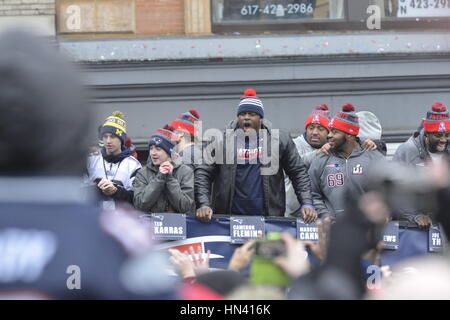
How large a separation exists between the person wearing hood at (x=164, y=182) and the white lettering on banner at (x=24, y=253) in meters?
5.60

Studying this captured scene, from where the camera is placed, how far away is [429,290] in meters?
2.20

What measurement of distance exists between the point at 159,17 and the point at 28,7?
1716mm

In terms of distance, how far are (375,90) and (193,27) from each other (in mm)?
2584

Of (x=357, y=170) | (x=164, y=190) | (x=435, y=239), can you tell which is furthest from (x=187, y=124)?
(x=435, y=239)

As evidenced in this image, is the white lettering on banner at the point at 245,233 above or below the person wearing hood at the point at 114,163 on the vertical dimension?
below

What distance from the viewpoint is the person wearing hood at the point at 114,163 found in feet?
25.7

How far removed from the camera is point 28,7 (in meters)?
11.8

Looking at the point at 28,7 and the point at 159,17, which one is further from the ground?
the point at 28,7

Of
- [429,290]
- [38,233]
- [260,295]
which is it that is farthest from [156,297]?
[429,290]

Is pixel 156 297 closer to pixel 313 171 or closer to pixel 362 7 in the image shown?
pixel 313 171

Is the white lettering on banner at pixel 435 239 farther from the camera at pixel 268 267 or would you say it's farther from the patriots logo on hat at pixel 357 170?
the camera at pixel 268 267

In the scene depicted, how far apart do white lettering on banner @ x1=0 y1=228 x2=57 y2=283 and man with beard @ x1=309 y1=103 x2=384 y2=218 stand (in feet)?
19.4

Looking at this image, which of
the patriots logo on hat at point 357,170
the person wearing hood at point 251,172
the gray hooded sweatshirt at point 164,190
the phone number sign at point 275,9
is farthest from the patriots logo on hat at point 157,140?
the phone number sign at point 275,9

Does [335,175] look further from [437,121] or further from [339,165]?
[437,121]
